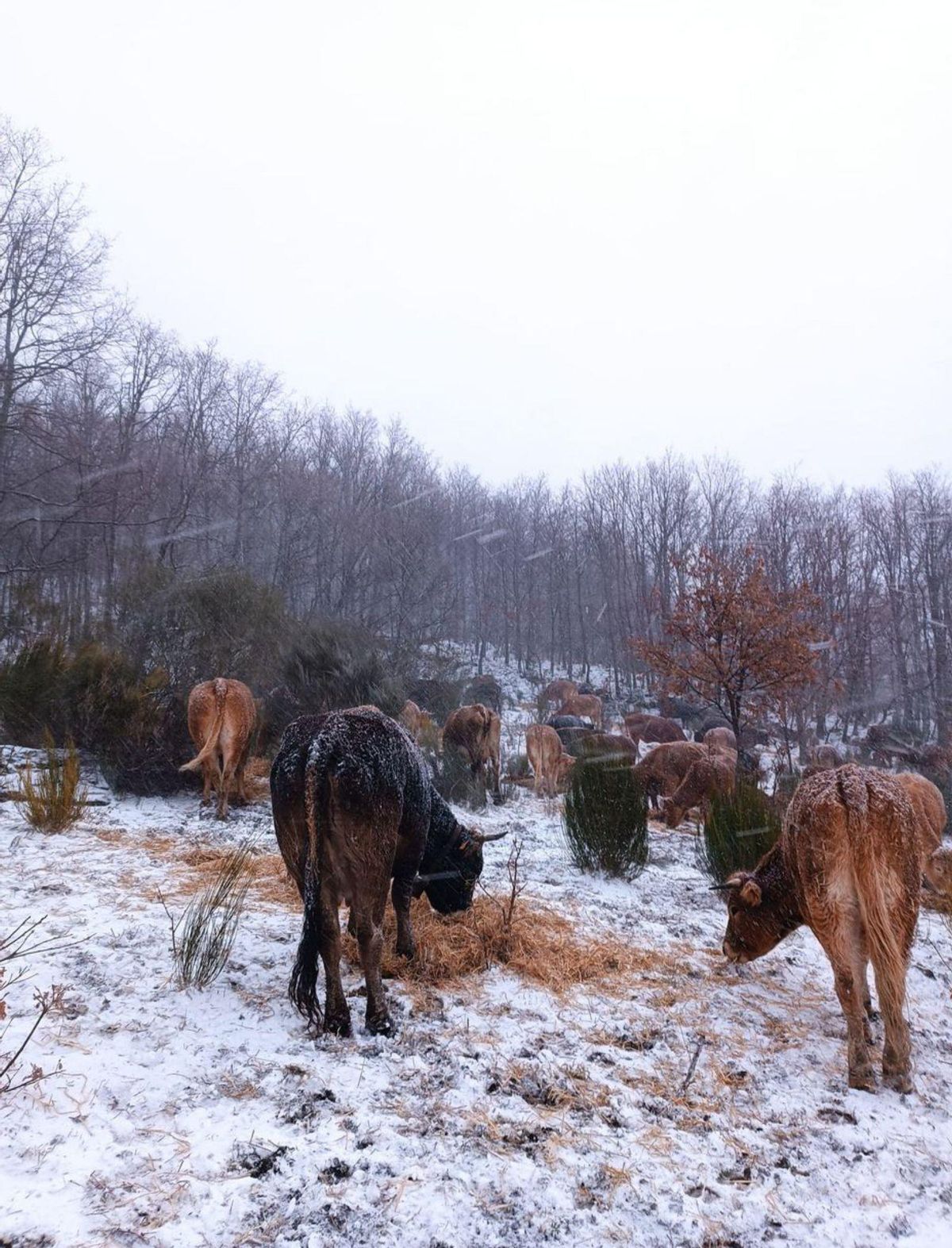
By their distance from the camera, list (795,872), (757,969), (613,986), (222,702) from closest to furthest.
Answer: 1. (795,872)
2. (613,986)
3. (757,969)
4. (222,702)

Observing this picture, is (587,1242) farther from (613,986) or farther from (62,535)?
(62,535)

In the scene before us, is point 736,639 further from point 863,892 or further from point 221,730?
point 863,892

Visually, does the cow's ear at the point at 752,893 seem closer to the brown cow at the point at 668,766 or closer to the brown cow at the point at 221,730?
the brown cow at the point at 221,730

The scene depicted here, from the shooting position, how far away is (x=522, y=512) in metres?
41.7

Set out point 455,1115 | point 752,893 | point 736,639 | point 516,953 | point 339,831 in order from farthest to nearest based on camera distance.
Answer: point 736,639 → point 516,953 → point 752,893 → point 339,831 → point 455,1115

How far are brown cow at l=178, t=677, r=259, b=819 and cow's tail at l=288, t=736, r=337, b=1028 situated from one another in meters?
4.65

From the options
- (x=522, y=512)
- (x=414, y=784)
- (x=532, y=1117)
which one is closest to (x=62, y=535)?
(x=414, y=784)

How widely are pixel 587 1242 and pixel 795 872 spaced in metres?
2.11

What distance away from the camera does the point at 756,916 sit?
4203 millimetres

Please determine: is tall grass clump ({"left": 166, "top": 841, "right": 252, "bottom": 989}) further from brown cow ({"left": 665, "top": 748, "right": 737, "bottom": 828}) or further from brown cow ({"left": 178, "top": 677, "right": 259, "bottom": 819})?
brown cow ({"left": 665, "top": 748, "right": 737, "bottom": 828})

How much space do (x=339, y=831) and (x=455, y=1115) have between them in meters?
1.25

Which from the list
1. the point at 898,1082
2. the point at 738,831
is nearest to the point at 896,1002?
the point at 898,1082

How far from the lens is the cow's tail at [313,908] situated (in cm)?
330

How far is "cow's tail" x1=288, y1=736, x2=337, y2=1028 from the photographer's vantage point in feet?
10.8
